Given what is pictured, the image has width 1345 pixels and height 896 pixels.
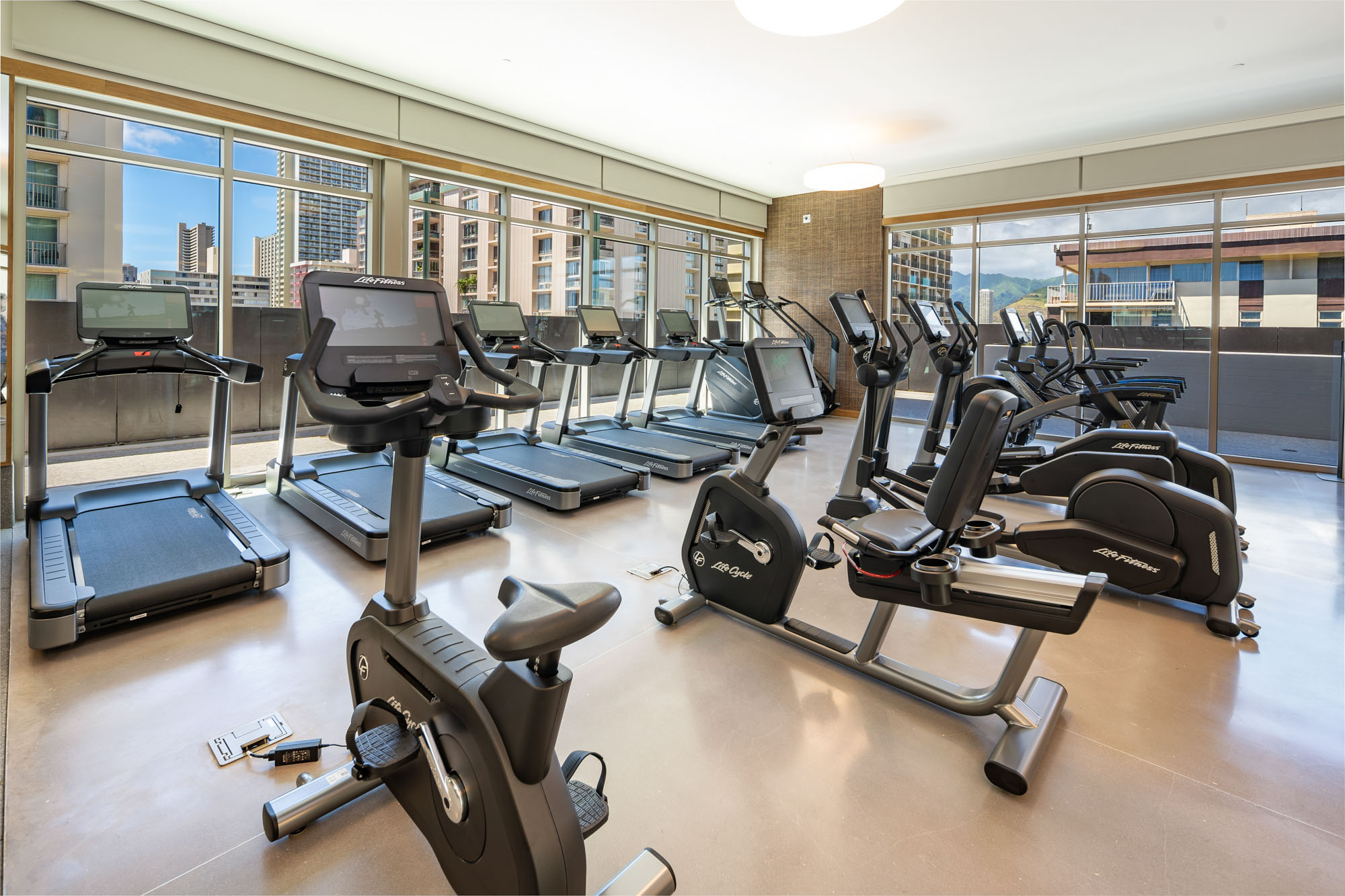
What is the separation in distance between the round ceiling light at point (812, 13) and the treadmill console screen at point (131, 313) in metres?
3.66

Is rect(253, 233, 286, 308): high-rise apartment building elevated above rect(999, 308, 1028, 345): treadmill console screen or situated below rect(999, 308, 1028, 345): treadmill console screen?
above

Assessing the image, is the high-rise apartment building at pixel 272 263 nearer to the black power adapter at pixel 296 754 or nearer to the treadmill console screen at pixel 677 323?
the treadmill console screen at pixel 677 323

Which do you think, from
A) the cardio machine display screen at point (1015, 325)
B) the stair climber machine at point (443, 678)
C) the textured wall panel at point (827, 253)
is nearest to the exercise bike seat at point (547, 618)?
the stair climber machine at point (443, 678)

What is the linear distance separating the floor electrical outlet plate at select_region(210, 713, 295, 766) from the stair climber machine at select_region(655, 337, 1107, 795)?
1.44 m

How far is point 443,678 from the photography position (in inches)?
57.1

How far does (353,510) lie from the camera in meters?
3.87

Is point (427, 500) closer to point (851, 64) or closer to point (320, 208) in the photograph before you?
point (320, 208)

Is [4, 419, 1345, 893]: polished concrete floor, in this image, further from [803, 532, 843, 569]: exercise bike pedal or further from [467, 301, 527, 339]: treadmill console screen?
[467, 301, 527, 339]: treadmill console screen

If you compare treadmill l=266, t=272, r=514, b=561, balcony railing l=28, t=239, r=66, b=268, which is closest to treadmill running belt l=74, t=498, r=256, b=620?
treadmill l=266, t=272, r=514, b=561

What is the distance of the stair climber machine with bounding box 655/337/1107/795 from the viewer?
1.90 metres

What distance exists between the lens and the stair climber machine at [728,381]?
26.5 ft

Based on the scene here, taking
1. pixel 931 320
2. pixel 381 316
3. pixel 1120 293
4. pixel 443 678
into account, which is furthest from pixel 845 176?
pixel 443 678

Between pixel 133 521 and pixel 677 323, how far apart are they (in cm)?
538

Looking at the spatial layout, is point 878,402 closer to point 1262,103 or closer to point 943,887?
point 943,887
